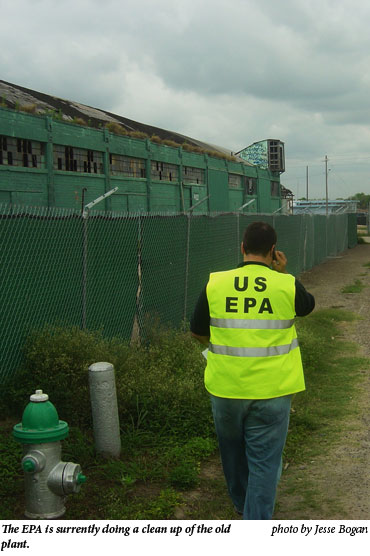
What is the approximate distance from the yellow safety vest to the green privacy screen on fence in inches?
124

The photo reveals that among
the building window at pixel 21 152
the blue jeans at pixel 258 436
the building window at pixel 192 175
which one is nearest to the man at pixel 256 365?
the blue jeans at pixel 258 436

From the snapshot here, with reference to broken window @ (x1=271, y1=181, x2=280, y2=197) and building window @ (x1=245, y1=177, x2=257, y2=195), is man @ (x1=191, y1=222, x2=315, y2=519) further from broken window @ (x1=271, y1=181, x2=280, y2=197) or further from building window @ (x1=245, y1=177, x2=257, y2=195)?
broken window @ (x1=271, y1=181, x2=280, y2=197)

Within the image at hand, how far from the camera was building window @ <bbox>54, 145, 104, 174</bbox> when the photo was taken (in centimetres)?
2362

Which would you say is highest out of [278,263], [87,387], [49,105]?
[49,105]

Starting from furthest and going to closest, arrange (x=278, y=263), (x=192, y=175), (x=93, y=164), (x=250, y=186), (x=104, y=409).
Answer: (x=250, y=186)
(x=192, y=175)
(x=93, y=164)
(x=104, y=409)
(x=278, y=263)

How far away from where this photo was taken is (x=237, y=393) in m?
3.88

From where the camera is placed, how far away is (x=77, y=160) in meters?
24.7

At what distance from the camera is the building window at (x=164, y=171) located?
3122 centimetres

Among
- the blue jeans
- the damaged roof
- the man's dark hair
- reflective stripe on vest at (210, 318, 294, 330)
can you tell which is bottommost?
the blue jeans

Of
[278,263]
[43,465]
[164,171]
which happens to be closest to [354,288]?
[164,171]

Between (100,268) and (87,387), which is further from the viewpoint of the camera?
(100,268)

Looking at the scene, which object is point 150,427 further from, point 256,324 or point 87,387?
point 256,324

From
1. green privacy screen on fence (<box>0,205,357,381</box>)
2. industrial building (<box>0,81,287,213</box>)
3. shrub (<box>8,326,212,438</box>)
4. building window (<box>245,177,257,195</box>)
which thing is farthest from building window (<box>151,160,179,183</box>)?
shrub (<box>8,326,212,438</box>)

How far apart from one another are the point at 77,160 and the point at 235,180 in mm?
20146
